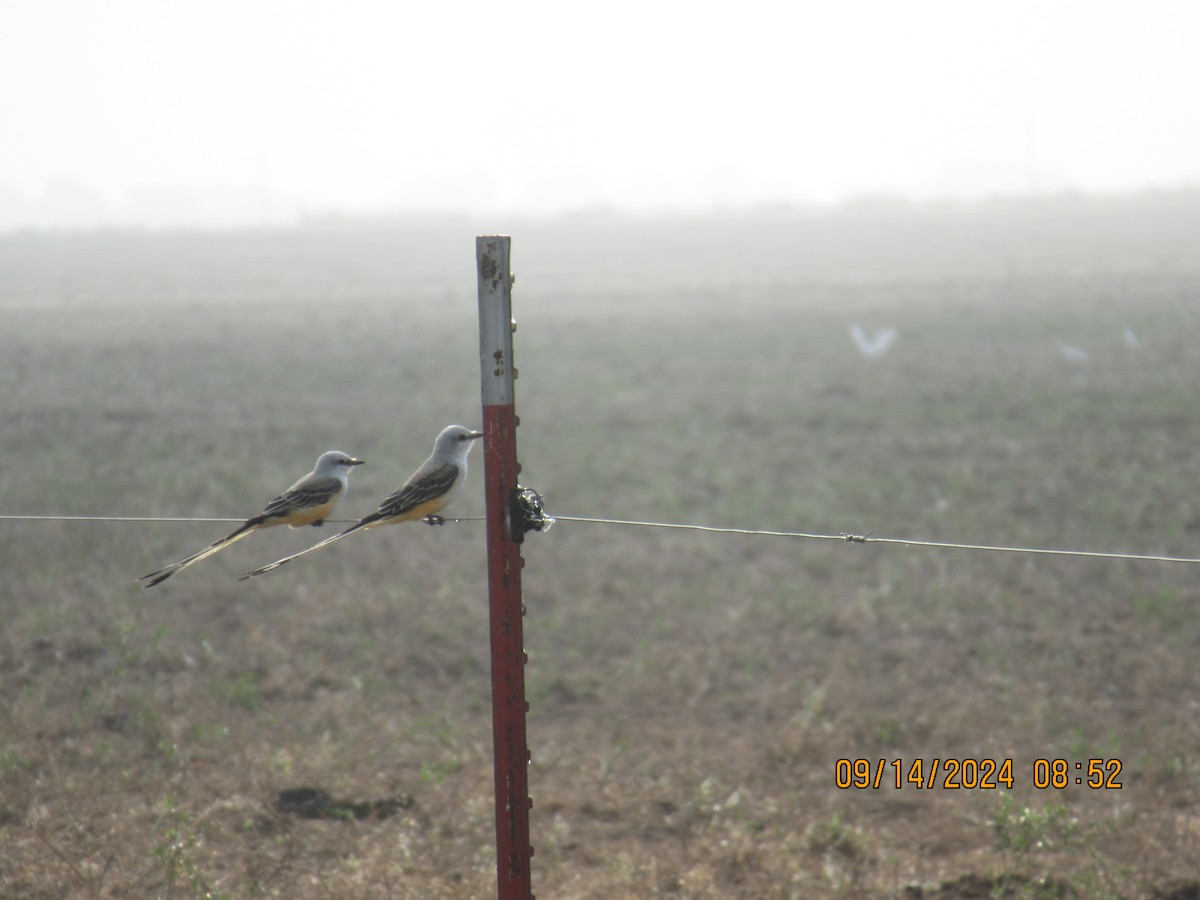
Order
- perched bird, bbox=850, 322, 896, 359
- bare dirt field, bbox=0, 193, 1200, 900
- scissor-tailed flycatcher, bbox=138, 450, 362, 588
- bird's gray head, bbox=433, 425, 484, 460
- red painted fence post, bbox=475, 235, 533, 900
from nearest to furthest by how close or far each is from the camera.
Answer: red painted fence post, bbox=475, 235, 533, 900
scissor-tailed flycatcher, bbox=138, 450, 362, 588
bird's gray head, bbox=433, 425, 484, 460
bare dirt field, bbox=0, 193, 1200, 900
perched bird, bbox=850, 322, 896, 359

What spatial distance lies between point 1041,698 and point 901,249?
3889cm

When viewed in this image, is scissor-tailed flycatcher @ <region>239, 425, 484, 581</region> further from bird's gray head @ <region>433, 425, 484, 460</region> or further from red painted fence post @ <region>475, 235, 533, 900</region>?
red painted fence post @ <region>475, 235, 533, 900</region>

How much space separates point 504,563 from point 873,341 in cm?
1836

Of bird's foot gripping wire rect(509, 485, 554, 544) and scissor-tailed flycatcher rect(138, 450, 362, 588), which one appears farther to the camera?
scissor-tailed flycatcher rect(138, 450, 362, 588)

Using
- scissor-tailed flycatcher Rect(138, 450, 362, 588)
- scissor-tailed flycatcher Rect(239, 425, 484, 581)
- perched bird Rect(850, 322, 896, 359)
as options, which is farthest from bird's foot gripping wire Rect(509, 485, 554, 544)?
perched bird Rect(850, 322, 896, 359)

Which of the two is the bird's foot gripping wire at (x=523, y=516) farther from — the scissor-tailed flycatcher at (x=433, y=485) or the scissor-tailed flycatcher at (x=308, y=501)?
the scissor-tailed flycatcher at (x=308, y=501)

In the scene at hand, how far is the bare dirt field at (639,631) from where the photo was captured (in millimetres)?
5797

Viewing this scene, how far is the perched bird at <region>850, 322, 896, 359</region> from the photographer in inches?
794

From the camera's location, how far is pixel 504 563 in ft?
12.1

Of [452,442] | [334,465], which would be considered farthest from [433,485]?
[334,465]

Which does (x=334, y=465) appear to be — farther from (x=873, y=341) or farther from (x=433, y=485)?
(x=873, y=341)

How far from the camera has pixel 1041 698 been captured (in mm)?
7730

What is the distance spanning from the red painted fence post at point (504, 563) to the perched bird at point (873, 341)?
16925 millimetres

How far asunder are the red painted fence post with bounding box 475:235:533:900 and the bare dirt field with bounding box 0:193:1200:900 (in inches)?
61.9
